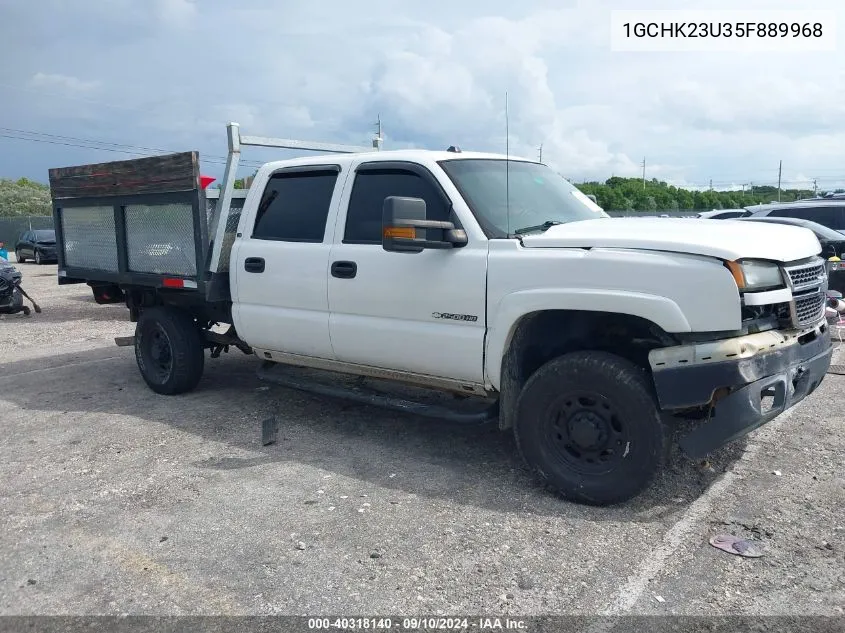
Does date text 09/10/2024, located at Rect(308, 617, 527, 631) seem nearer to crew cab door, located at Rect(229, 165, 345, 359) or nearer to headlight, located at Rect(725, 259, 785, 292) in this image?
headlight, located at Rect(725, 259, 785, 292)

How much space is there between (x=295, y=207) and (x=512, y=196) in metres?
1.66

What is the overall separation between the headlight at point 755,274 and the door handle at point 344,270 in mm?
2342

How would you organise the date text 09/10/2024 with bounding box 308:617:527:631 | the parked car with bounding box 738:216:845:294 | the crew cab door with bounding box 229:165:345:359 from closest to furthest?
the date text 09/10/2024 with bounding box 308:617:527:631 < the crew cab door with bounding box 229:165:345:359 < the parked car with bounding box 738:216:845:294

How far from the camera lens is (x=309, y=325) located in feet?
17.1

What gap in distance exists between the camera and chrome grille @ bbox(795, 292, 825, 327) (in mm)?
3967

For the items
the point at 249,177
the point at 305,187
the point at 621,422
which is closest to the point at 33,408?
the point at 249,177

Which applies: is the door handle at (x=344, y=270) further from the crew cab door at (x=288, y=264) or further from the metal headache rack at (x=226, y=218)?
the metal headache rack at (x=226, y=218)

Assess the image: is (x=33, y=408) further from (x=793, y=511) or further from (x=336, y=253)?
(x=793, y=511)

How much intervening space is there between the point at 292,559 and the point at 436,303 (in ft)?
5.64

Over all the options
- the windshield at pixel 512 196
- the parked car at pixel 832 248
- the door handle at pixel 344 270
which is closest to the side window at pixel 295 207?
the door handle at pixel 344 270

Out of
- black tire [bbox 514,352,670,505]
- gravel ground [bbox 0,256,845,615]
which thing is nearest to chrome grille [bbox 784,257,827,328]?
black tire [bbox 514,352,670,505]

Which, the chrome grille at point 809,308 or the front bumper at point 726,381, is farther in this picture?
the chrome grille at point 809,308

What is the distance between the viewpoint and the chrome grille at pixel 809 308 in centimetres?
397

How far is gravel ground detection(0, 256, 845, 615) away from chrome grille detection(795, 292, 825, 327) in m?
0.97
